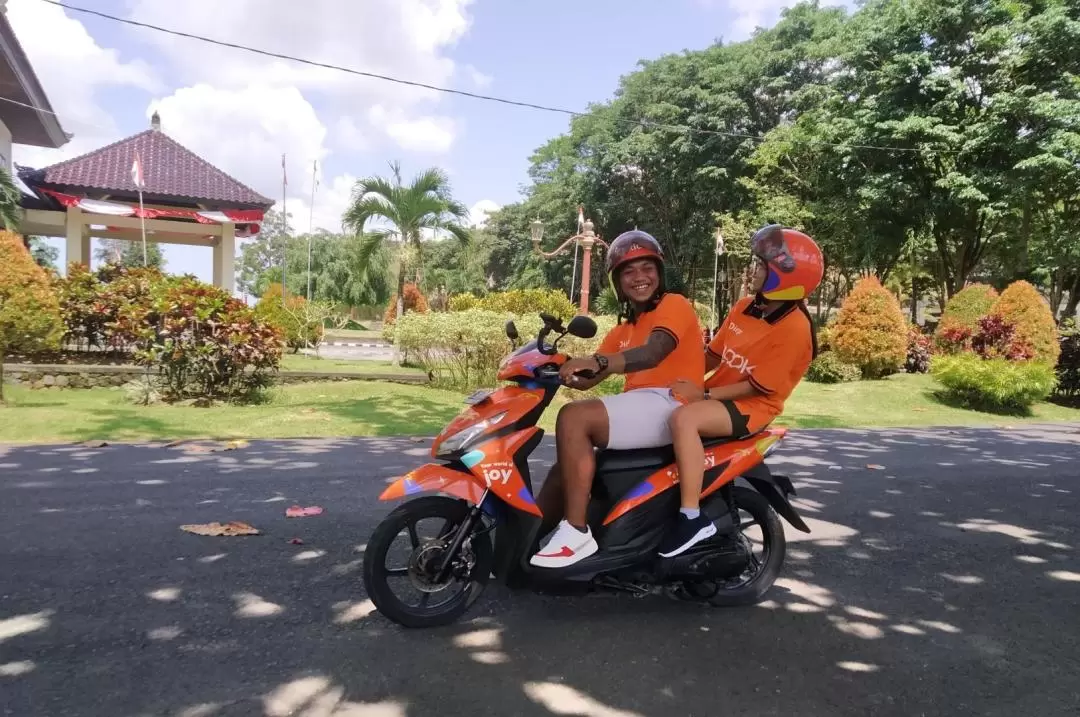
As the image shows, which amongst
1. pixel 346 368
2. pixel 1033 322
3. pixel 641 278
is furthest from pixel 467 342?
pixel 1033 322

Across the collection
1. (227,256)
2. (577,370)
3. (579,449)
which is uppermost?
(227,256)

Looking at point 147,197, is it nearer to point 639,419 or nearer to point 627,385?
point 627,385

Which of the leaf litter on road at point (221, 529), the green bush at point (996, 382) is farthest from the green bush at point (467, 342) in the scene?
the leaf litter on road at point (221, 529)

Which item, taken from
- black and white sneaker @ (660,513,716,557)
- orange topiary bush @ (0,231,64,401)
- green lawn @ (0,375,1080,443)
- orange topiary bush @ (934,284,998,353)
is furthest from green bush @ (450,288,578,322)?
black and white sneaker @ (660,513,716,557)

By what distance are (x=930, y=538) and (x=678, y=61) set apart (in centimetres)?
3062

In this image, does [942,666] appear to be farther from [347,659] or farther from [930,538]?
[347,659]

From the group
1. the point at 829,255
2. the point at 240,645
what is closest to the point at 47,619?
the point at 240,645

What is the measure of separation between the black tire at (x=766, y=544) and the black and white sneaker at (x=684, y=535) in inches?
13.0

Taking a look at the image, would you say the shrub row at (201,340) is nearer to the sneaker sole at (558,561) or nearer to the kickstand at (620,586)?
the sneaker sole at (558,561)

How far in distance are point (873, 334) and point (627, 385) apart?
14810 millimetres

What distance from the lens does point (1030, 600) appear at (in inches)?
137

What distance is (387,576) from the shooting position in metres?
2.90

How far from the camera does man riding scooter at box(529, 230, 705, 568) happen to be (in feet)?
9.75

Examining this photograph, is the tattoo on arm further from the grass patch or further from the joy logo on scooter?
the grass patch
